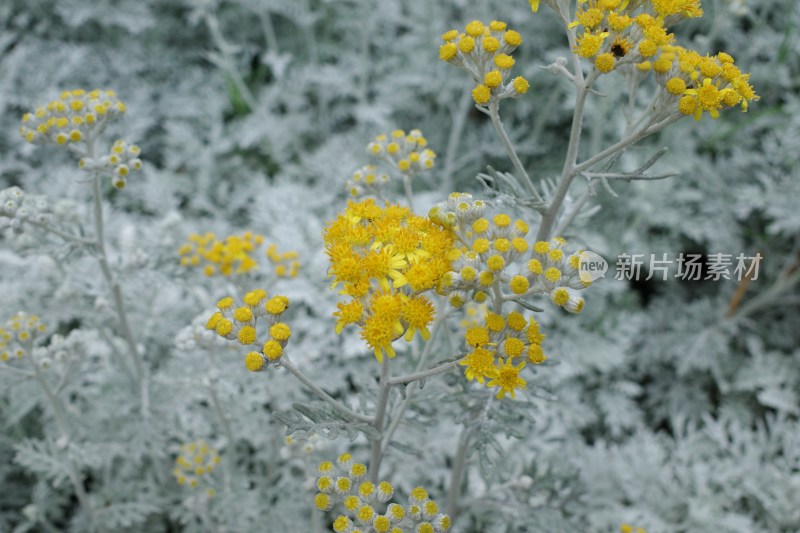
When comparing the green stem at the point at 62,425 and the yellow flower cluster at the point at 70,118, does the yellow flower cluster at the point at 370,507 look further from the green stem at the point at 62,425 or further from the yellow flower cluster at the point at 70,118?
the yellow flower cluster at the point at 70,118

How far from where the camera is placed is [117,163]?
198 centimetres

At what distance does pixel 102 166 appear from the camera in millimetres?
1954

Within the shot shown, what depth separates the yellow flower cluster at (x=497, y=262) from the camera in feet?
4.67

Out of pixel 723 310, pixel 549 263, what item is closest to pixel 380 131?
pixel 723 310

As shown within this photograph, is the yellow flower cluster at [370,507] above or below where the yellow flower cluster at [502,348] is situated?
below

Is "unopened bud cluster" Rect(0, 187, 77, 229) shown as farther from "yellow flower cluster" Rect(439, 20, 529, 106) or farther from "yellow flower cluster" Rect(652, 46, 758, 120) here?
"yellow flower cluster" Rect(652, 46, 758, 120)

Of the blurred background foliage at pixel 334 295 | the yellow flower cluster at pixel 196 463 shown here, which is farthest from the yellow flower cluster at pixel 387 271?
the yellow flower cluster at pixel 196 463

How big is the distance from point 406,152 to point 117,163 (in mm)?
857

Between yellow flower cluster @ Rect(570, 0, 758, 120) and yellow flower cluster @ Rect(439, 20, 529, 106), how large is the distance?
0.16 m

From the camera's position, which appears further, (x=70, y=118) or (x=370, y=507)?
(x=70, y=118)

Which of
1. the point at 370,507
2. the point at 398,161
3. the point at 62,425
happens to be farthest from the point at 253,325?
the point at 62,425

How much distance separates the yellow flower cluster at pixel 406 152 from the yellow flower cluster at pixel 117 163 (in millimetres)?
702

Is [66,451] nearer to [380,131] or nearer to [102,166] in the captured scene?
[102,166]

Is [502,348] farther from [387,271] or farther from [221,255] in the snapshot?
[221,255]
